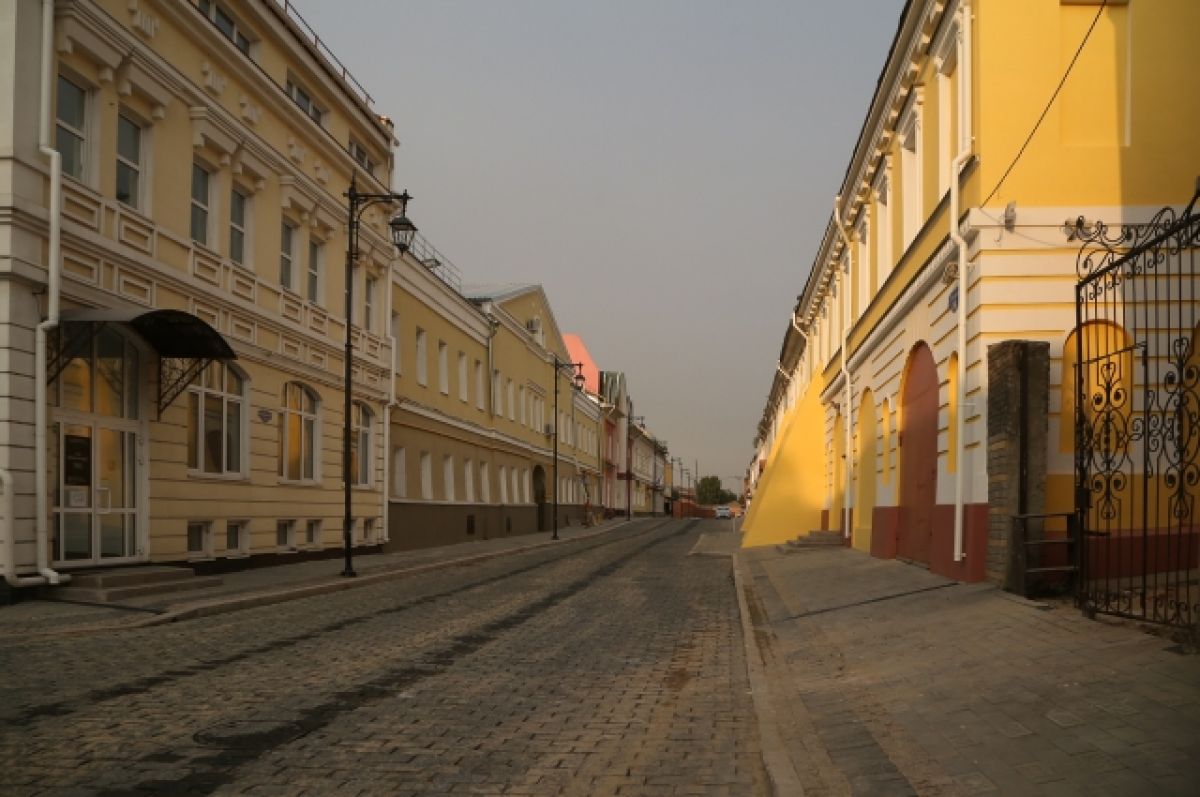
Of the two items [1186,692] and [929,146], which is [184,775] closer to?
[1186,692]

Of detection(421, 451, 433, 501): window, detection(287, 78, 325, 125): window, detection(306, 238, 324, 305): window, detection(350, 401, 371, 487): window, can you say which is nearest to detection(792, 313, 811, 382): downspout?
detection(421, 451, 433, 501): window

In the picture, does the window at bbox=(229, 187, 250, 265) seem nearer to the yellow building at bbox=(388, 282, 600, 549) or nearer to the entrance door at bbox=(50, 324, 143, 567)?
the entrance door at bbox=(50, 324, 143, 567)

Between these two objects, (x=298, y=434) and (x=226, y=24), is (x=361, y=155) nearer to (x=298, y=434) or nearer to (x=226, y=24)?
(x=226, y=24)

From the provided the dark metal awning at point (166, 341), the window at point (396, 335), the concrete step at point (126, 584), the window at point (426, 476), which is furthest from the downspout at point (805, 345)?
the concrete step at point (126, 584)

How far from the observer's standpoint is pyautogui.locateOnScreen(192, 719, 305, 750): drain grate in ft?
20.2

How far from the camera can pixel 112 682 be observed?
8.21 m

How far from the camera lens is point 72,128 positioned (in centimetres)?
1459

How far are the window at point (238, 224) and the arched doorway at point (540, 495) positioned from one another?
102 feet

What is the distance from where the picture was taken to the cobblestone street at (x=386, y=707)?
221 inches

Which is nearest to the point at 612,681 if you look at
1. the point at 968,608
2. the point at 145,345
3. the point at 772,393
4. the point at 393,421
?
the point at 968,608

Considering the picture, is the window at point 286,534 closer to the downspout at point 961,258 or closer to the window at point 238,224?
the window at point 238,224

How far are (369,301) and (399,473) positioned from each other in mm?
5307

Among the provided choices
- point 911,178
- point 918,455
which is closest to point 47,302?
point 918,455

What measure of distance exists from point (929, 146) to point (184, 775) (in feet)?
43.8
